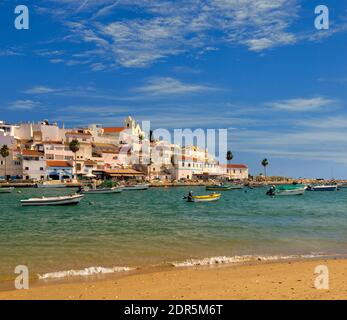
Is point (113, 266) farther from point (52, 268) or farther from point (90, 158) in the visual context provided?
point (90, 158)

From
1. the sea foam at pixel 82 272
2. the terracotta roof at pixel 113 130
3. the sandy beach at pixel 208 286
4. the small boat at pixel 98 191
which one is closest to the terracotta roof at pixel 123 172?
the terracotta roof at pixel 113 130

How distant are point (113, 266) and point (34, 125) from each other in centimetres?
12196

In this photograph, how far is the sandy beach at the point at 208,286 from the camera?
10.9 meters

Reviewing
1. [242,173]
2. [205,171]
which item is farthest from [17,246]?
[242,173]

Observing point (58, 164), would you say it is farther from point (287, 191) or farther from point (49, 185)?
point (287, 191)

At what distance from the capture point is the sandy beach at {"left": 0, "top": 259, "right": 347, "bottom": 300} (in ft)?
35.8

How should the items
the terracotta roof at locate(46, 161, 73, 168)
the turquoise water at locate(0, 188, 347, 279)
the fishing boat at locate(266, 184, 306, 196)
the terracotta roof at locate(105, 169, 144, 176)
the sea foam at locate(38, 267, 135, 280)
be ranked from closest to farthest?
the sea foam at locate(38, 267, 135, 280) → the turquoise water at locate(0, 188, 347, 279) → the fishing boat at locate(266, 184, 306, 196) → the terracotta roof at locate(46, 161, 73, 168) → the terracotta roof at locate(105, 169, 144, 176)

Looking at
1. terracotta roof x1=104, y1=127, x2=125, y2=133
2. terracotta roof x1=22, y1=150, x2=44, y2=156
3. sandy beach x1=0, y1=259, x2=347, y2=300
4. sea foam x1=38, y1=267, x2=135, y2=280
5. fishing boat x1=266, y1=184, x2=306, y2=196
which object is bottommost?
fishing boat x1=266, y1=184, x2=306, y2=196

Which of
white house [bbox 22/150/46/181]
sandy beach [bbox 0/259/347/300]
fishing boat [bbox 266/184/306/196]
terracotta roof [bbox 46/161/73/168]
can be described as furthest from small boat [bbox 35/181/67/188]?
sandy beach [bbox 0/259/347/300]

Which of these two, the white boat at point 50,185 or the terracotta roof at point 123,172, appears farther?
the terracotta roof at point 123,172

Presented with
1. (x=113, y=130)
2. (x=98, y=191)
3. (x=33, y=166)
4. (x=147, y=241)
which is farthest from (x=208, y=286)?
(x=113, y=130)

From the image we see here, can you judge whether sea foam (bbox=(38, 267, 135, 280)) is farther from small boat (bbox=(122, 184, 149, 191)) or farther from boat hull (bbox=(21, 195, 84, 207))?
small boat (bbox=(122, 184, 149, 191))

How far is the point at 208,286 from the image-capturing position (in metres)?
12.2

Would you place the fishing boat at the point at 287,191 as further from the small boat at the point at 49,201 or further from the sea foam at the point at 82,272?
the sea foam at the point at 82,272
